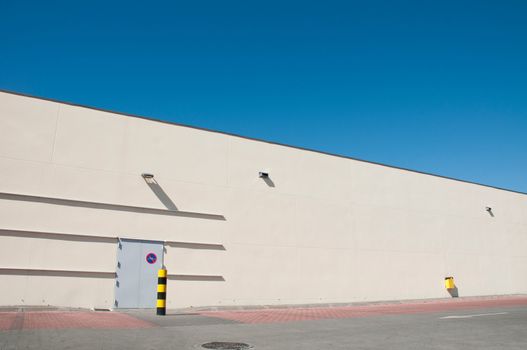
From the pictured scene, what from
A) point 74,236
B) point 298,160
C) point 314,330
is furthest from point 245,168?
point 314,330

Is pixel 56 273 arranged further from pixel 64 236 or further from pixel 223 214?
pixel 223 214

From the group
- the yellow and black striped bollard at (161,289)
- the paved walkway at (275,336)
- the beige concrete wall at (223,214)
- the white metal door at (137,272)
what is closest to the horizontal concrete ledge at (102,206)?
the beige concrete wall at (223,214)

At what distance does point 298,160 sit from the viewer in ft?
57.1

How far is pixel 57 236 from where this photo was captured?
1218 centimetres

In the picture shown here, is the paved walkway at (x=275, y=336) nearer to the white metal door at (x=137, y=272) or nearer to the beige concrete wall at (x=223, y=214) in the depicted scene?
the beige concrete wall at (x=223, y=214)

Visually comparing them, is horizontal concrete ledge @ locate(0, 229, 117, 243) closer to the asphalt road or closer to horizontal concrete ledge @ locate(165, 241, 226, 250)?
horizontal concrete ledge @ locate(165, 241, 226, 250)

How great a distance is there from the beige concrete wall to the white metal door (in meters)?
0.28

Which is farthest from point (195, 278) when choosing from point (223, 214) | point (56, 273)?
point (56, 273)

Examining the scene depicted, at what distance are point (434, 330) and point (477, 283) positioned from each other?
16.5 metres

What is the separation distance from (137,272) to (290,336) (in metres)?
7.75

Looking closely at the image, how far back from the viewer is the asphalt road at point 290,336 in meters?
5.59

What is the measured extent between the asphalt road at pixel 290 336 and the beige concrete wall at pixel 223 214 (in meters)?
5.65

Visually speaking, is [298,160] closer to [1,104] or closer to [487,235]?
[1,104]

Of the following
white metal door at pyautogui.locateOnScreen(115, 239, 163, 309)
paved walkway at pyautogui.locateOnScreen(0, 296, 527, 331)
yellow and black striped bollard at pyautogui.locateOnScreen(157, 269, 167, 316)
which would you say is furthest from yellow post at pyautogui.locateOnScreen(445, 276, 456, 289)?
yellow and black striped bollard at pyautogui.locateOnScreen(157, 269, 167, 316)
